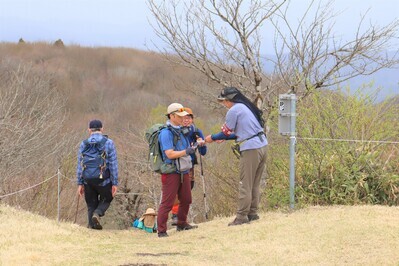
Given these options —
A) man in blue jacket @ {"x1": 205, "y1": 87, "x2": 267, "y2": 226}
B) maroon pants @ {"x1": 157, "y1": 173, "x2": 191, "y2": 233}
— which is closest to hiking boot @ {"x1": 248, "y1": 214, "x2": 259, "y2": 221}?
man in blue jacket @ {"x1": 205, "y1": 87, "x2": 267, "y2": 226}

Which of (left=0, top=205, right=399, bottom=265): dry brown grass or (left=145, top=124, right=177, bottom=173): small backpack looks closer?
(left=0, top=205, right=399, bottom=265): dry brown grass

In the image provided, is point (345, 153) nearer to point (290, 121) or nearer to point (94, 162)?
point (290, 121)

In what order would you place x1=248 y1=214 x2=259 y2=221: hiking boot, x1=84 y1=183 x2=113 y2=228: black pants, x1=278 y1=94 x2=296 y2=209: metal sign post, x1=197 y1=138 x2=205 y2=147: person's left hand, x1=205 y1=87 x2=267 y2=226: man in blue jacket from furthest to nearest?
x1=84 y1=183 x2=113 y2=228: black pants → x1=278 y1=94 x2=296 y2=209: metal sign post → x1=248 y1=214 x2=259 y2=221: hiking boot → x1=197 y1=138 x2=205 y2=147: person's left hand → x1=205 y1=87 x2=267 y2=226: man in blue jacket

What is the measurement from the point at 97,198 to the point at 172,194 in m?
1.86

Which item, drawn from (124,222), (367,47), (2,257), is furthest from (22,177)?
→ (2,257)

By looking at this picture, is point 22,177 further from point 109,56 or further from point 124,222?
point 109,56

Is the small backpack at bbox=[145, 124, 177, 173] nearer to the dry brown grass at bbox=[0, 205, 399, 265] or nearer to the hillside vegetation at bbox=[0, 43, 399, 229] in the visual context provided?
the dry brown grass at bbox=[0, 205, 399, 265]

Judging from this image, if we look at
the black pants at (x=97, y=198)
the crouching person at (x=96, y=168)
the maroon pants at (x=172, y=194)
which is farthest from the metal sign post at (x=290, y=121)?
the black pants at (x=97, y=198)

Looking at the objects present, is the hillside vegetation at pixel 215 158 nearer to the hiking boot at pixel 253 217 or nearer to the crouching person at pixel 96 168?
the hiking boot at pixel 253 217

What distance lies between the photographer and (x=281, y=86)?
1873 centimetres

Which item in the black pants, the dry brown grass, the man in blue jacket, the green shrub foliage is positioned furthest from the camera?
the black pants

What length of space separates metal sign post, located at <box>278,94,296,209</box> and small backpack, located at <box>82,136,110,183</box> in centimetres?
273

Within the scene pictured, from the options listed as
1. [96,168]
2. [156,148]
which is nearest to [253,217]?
[156,148]

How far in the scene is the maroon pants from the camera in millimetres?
9268
